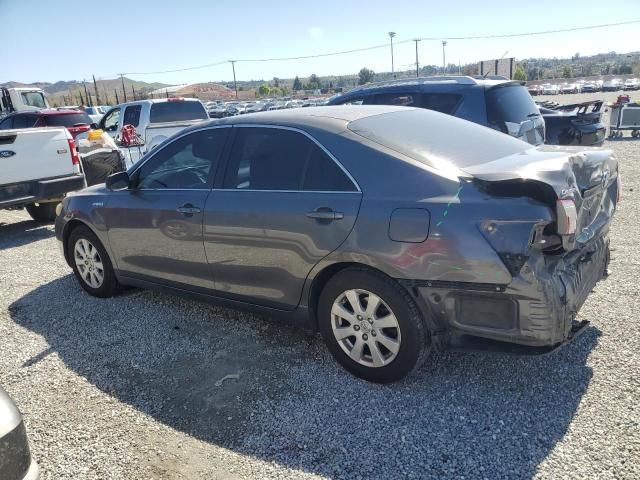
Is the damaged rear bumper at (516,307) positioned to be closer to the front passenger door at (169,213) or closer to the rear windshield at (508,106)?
the front passenger door at (169,213)

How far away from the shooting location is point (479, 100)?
5.94m

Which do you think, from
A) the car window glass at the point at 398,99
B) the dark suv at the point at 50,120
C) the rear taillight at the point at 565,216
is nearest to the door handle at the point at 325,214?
the rear taillight at the point at 565,216

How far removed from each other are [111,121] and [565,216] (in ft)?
42.0

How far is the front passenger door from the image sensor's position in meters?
4.00

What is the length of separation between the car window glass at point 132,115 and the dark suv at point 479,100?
7075 millimetres

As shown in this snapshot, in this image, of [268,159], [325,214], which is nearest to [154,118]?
[268,159]

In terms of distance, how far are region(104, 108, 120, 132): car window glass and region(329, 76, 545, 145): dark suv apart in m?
8.54

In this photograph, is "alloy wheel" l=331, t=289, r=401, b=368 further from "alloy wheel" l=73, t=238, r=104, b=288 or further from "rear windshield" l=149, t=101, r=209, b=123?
"rear windshield" l=149, t=101, r=209, b=123

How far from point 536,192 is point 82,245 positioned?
4179 mm

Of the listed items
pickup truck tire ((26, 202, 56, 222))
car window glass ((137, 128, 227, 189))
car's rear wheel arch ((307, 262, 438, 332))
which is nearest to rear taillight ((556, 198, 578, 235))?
car's rear wheel arch ((307, 262, 438, 332))

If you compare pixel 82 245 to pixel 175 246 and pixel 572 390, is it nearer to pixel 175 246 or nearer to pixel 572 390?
pixel 175 246

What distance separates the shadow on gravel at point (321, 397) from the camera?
267 centimetres

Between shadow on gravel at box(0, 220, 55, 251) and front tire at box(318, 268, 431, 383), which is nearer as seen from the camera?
front tire at box(318, 268, 431, 383)

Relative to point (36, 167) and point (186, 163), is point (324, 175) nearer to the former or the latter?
point (186, 163)
